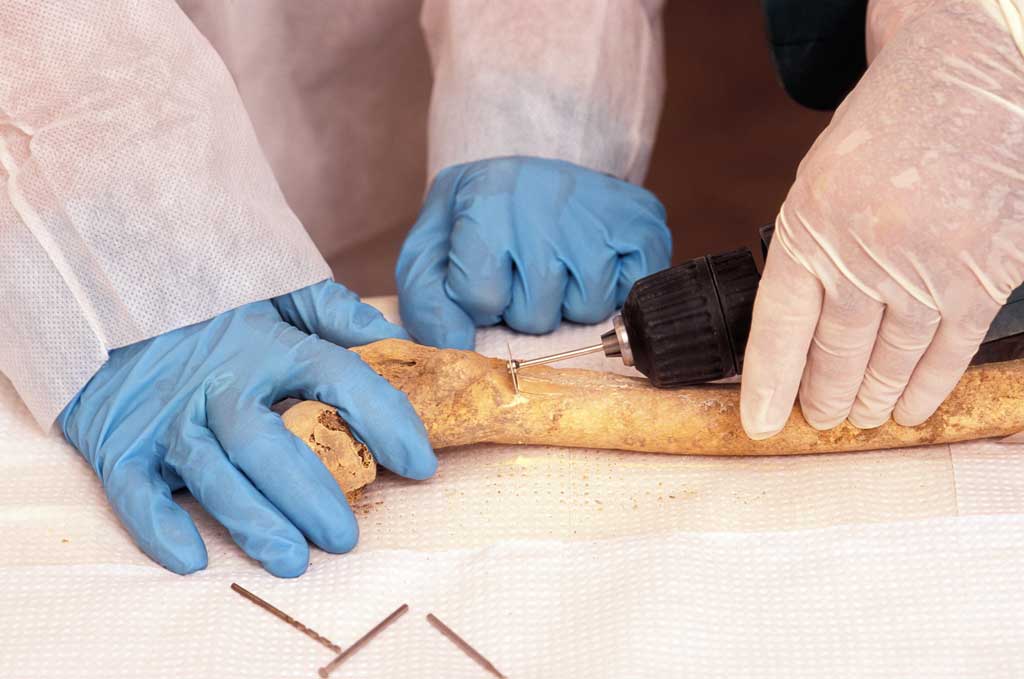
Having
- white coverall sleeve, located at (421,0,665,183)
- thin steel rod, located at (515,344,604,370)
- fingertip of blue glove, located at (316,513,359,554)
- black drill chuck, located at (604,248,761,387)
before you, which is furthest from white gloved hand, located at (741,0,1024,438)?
white coverall sleeve, located at (421,0,665,183)

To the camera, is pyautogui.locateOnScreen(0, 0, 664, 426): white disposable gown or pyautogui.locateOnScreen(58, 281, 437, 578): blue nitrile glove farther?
pyautogui.locateOnScreen(0, 0, 664, 426): white disposable gown

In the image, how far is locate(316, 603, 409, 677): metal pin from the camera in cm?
106

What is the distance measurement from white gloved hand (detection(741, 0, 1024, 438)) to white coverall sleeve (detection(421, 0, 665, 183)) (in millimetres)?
721

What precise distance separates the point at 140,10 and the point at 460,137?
2.09 ft

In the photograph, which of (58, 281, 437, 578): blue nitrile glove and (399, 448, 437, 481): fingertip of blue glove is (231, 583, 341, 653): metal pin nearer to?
(58, 281, 437, 578): blue nitrile glove

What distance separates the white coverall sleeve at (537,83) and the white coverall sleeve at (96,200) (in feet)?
1.94

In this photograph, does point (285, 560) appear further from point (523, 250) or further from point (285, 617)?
point (523, 250)

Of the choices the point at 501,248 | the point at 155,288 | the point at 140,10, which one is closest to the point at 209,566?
the point at 155,288

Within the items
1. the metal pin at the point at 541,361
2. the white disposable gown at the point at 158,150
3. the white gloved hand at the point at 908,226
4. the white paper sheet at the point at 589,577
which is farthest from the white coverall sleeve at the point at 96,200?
the white gloved hand at the point at 908,226

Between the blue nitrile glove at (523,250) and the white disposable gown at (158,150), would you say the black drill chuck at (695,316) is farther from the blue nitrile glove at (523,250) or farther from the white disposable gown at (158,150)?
the white disposable gown at (158,150)

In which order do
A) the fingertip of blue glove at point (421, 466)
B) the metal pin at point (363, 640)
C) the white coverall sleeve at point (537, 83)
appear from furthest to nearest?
1. the white coverall sleeve at point (537, 83)
2. the fingertip of blue glove at point (421, 466)
3. the metal pin at point (363, 640)

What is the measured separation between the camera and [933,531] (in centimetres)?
117

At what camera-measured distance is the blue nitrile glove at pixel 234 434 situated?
1.20 meters

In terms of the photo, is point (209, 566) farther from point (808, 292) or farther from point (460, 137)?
point (460, 137)
